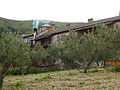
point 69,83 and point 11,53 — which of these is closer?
point 11,53

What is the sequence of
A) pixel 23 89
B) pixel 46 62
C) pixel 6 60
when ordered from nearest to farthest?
pixel 23 89, pixel 6 60, pixel 46 62

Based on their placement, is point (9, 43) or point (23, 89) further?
point (9, 43)

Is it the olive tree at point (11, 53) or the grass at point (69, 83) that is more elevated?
the olive tree at point (11, 53)

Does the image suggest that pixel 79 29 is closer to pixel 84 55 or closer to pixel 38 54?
pixel 38 54

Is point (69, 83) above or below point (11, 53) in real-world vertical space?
below

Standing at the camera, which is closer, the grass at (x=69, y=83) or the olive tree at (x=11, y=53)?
the grass at (x=69, y=83)

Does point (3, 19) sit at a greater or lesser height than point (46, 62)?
greater

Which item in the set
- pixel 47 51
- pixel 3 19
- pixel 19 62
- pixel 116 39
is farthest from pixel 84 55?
pixel 3 19

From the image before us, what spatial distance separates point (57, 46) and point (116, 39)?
20.6 m

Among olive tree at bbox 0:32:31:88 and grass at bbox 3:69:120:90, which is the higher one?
olive tree at bbox 0:32:31:88

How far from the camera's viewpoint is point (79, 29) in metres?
68.8

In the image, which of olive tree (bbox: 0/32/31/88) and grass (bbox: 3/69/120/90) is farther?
olive tree (bbox: 0/32/31/88)

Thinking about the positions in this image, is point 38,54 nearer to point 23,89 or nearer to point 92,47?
point 92,47

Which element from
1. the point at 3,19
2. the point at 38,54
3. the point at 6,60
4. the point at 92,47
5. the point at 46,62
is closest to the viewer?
the point at 6,60
